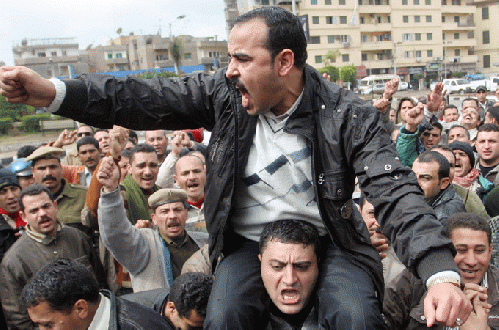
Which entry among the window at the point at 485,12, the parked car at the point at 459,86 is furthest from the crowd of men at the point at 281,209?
the window at the point at 485,12

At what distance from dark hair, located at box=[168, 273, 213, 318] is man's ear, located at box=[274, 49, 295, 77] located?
1.74 metres

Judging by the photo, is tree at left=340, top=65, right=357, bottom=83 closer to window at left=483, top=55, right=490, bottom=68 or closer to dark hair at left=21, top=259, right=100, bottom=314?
window at left=483, top=55, right=490, bottom=68

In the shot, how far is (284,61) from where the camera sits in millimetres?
2359

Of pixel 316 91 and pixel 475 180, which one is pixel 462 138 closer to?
pixel 475 180

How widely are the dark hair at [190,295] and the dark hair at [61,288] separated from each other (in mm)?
542

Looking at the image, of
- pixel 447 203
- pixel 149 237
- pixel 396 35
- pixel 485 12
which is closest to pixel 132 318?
pixel 149 237

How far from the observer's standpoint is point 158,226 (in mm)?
4492

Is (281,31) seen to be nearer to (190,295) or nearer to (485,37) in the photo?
(190,295)

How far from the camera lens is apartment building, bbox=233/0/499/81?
59781 mm

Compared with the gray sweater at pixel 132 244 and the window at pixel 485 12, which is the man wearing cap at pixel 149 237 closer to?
the gray sweater at pixel 132 244

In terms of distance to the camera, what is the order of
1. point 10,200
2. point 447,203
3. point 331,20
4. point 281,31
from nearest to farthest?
point 281,31
point 447,203
point 10,200
point 331,20

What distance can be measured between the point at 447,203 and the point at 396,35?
6338 cm

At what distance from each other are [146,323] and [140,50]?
81.2 meters

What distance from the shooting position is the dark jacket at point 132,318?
119 inches
